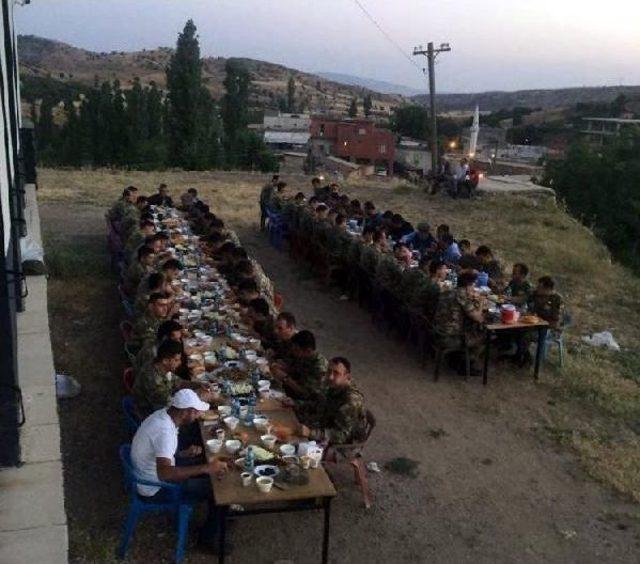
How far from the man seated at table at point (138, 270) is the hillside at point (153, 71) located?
11634 cm

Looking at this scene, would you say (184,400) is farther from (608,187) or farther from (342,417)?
(608,187)

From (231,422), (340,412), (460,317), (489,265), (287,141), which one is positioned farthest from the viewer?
(287,141)

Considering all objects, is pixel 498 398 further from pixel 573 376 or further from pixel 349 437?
pixel 349 437

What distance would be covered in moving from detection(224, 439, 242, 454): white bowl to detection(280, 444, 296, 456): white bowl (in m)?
0.31

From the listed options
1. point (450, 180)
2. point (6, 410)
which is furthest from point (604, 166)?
point (6, 410)

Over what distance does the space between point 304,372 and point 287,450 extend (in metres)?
1.51

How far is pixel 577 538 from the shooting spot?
6.16 metres

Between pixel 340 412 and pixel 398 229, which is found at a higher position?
pixel 398 229

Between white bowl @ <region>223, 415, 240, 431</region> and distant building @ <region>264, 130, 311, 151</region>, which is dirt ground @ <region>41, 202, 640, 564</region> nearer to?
white bowl @ <region>223, 415, 240, 431</region>

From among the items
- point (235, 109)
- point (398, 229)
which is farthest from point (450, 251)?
point (235, 109)

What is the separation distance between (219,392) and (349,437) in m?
1.16

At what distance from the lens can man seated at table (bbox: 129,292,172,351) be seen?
747cm

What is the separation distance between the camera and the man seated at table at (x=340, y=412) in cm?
610

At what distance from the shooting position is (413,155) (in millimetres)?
64438
